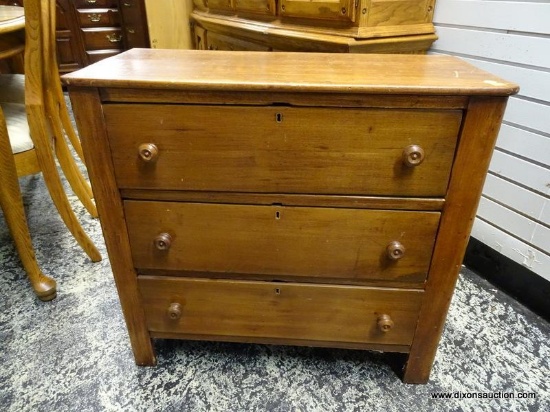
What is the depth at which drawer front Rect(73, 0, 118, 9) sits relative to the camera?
329 centimetres

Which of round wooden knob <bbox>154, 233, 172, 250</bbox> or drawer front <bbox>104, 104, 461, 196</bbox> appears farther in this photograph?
round wooden knob <bbox>154, 233, 172, 250</bbox>

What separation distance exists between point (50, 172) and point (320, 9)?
41.6 inches

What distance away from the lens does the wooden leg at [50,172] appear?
1190 mm

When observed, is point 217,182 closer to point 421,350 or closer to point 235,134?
point 235,134

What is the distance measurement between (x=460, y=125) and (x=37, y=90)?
118cm

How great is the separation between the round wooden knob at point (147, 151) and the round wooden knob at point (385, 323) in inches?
24.6

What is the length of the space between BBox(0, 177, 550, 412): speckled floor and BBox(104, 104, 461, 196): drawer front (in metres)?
0.54

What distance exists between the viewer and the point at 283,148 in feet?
2.50

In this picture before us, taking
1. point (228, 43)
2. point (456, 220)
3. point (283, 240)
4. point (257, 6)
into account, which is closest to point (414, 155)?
point (456, 220)

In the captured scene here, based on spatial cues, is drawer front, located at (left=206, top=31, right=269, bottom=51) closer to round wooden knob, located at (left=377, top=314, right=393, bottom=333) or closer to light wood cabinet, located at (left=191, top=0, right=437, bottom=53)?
light wood cabinet, located at (left=191, top=0, right=437, bottom=53)

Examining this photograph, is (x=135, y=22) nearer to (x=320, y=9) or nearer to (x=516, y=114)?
(x=320, y=9)

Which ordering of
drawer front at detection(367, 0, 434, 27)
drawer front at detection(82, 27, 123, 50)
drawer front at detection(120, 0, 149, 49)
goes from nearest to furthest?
drawer front at detection(367, 0, 434, 27) < drawer front at detection(120, 0, 149, 49) < drawer front at detection(82, 27, 123, 50)

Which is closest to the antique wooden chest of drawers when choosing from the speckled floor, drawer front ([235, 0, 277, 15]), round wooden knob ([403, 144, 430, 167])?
round wooden knob ([403, 144, 430, 167])

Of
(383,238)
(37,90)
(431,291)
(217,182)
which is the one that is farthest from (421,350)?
(37,90)
